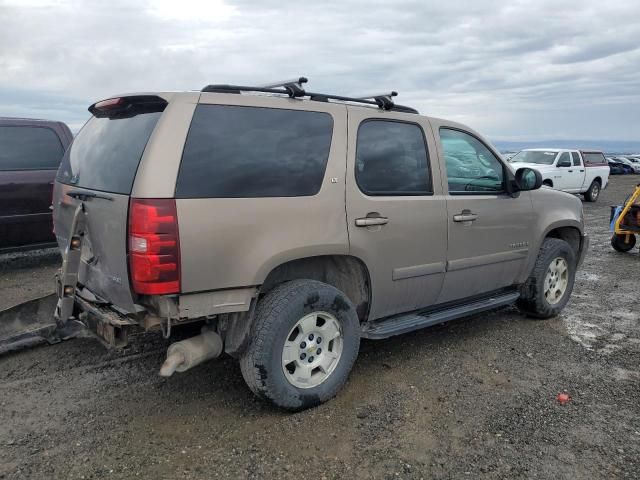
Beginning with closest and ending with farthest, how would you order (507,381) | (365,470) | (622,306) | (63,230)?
(365,470), (63,230), (507,381), (622,306)

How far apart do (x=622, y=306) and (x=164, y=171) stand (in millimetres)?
5290

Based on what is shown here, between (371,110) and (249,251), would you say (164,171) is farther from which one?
(371,110)

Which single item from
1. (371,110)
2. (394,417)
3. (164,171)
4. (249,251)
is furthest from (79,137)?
(394,417)

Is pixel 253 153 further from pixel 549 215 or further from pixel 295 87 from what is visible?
pixel 549 215

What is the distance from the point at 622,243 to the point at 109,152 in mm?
8831

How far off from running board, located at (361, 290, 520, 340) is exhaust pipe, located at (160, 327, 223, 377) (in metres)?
1.08

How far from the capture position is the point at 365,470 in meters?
2.82

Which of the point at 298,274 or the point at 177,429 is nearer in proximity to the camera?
the point at 177,429

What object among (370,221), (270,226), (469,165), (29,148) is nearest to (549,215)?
(469,165)

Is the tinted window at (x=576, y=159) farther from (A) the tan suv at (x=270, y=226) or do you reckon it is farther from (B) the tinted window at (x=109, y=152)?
(B) the tinted window at (x=109, y=152)

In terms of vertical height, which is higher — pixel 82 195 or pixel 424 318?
pixel 82 195

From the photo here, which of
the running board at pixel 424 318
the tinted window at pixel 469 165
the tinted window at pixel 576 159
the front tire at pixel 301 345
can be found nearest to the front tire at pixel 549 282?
the running board at pixel 424 318

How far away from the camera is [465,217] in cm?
420

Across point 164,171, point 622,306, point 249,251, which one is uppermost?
point 164,171
